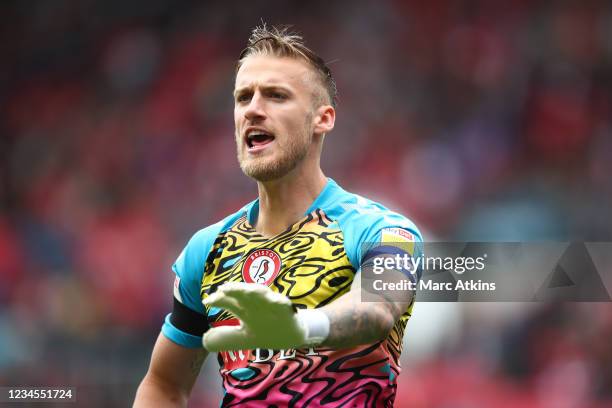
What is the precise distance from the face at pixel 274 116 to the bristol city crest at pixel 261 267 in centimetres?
37

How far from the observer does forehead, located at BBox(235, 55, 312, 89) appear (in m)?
4.11

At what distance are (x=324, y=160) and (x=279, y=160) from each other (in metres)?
5.87

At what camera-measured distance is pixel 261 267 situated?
3883 mm

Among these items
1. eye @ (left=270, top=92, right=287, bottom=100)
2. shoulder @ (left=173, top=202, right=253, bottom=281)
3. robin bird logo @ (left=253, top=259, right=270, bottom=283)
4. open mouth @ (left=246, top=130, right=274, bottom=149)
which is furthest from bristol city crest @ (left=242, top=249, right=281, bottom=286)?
eye @ (left=270, top=92, right=287, bottom=100)

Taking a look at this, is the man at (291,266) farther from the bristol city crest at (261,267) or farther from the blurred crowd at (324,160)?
the blurred crowd at (324,160)

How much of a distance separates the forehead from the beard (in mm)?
225

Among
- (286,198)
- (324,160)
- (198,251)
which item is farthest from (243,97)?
(324,160)

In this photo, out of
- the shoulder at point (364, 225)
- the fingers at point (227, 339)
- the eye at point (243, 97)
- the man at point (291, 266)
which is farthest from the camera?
the eye at point (243, 97)

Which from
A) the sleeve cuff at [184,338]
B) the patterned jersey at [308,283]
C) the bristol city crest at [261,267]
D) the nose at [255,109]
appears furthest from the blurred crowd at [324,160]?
the nose at [255,109]

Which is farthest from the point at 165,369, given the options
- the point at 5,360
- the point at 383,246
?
the point at 5,360

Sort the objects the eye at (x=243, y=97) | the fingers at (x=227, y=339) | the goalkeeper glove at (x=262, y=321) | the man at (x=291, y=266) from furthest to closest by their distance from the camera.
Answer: the eye at (x=243, y=97)
the man at (x=291, y=266)
the fingers at (x=227, y=339)
the goalkeeper glove at (x=262, y=321)

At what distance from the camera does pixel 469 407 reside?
26.9 ft

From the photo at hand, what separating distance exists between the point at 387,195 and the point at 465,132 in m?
1.17

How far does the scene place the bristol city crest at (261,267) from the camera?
3.83m
